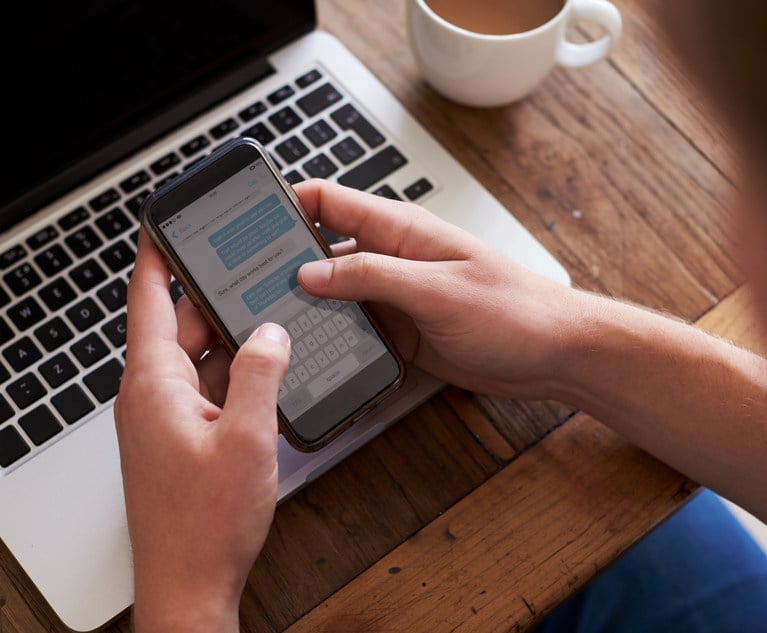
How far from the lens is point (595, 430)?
64 centimetres

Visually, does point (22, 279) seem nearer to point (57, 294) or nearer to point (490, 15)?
point (57, 294)

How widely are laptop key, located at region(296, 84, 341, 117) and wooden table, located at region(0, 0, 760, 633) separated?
0.07m

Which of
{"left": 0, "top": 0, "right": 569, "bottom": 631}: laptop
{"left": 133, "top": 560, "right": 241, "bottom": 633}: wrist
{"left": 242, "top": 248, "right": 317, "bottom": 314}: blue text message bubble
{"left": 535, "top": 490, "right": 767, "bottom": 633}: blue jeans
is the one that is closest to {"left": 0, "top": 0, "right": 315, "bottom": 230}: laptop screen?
{"left": 0, "top": 0, "right": 569, "bottom": 631}: laptop

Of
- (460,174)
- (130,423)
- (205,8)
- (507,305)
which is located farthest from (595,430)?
(205,8)

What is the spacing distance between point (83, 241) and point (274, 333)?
247 mm

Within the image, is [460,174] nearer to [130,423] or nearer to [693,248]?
[693,248]

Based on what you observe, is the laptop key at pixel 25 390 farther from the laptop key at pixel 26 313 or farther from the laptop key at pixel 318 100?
the laptop key at pixel 318 100

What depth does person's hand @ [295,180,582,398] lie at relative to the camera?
57 centimetres

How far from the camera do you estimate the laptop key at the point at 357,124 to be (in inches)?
28.5

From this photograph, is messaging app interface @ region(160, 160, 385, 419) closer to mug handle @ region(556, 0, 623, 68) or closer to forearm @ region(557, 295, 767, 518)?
forearm @ region(557, 295, 767, 518)

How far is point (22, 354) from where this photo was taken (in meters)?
0.65

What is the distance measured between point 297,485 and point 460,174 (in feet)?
1.01

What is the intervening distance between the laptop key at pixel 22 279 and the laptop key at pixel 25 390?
0.08 meters

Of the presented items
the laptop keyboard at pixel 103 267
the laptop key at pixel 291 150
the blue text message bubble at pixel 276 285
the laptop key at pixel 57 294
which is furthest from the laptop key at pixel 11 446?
the laptop key at pixel 291 150
